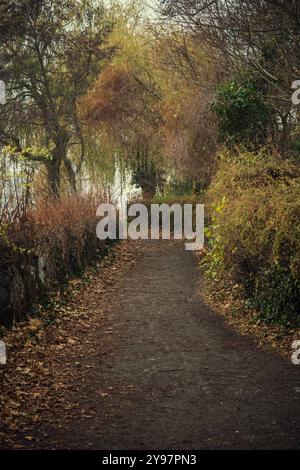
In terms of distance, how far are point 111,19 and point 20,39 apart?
5826 mm

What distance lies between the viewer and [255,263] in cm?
1057

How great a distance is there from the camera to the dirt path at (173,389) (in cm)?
589

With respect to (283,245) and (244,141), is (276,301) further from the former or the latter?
(244,141)

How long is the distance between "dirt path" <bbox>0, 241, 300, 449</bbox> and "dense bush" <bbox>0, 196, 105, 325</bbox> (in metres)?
1.37

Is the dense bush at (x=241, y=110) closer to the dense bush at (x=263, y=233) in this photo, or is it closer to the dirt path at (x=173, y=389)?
the dense bush at (x=263, y=233)

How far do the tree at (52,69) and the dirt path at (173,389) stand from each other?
14.3m

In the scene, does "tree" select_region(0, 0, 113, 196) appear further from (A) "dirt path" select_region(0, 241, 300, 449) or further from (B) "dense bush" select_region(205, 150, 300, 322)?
(A) "dirt path" select_region(0, 241, 300, 449)

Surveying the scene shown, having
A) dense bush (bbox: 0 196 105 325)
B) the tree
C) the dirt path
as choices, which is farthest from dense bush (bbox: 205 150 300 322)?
the tree

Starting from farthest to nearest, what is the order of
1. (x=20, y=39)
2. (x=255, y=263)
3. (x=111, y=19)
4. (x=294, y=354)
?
(x=111, y=19) < (x=20, y=39) < (x=255, y=263) < (x=294, y=354)

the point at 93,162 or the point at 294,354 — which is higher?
the point at 93,162

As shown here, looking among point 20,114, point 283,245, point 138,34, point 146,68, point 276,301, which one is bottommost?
point 276,301

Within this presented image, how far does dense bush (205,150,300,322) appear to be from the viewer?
9.03 metres

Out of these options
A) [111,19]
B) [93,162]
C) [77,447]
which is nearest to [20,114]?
[93,162]

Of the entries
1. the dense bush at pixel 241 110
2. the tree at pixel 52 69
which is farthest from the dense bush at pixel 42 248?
the tree at pixel 52 69
